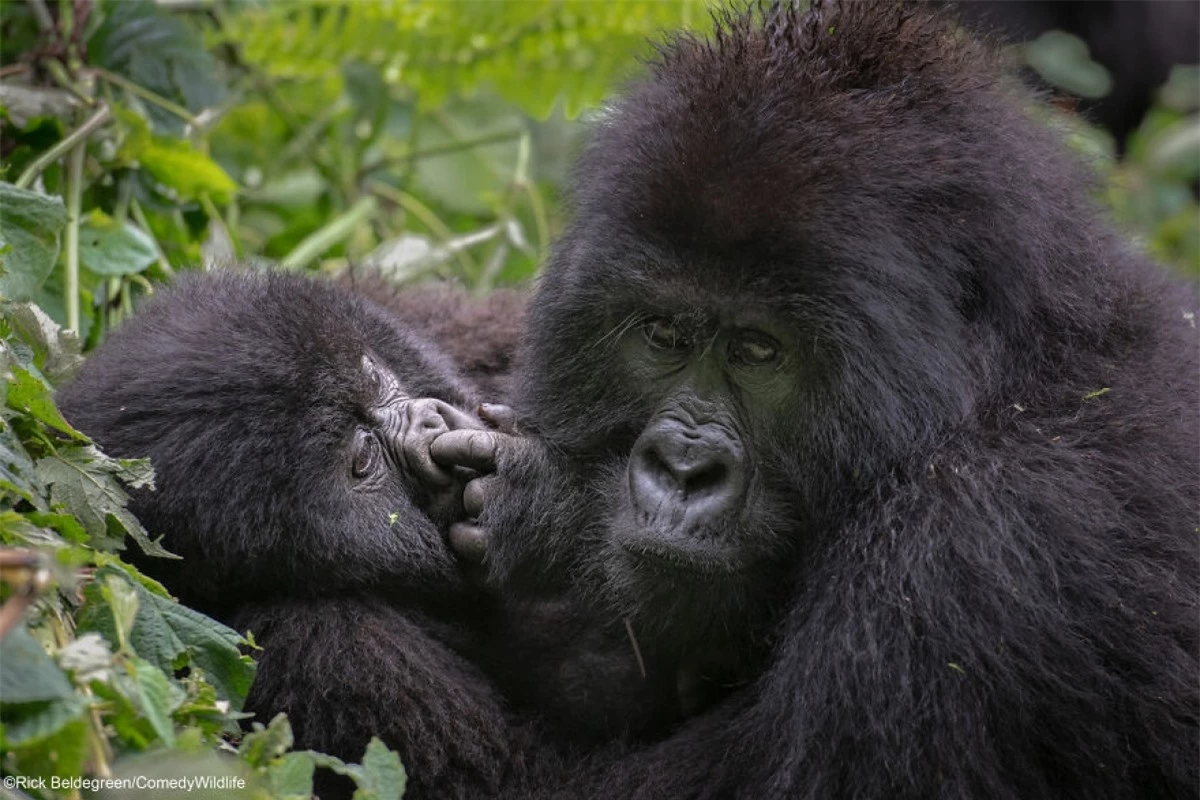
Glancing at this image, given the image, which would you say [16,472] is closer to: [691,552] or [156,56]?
[691,552]

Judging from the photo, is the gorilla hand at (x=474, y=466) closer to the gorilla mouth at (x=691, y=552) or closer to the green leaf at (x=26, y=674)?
the gorilla mouth at (x=691, y=552)

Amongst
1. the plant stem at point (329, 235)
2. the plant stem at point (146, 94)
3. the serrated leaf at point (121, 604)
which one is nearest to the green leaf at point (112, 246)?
the plant stem at point (146, 94)

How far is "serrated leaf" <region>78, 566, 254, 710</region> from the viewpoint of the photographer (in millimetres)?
2391

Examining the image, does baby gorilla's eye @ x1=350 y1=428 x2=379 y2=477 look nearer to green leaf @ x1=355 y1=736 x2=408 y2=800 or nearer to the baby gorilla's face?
the baby gorilla's face

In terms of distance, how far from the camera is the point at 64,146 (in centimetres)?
385

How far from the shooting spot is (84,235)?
3.86m

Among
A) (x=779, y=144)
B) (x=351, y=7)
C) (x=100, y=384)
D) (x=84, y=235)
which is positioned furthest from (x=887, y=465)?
(x=351, y=7)

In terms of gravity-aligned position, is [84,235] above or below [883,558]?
below

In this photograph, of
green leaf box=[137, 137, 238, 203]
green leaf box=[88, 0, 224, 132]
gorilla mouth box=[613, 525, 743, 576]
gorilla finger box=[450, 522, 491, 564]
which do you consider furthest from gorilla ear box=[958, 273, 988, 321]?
green leaf box=[88, 0, 224, 132]

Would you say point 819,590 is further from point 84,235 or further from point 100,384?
point 84,235

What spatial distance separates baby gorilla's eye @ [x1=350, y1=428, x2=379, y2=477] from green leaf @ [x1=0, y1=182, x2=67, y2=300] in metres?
0.77

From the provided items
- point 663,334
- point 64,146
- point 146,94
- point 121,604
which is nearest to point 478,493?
point 663,334

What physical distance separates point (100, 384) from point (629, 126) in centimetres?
125

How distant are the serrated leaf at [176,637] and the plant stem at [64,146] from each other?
5.26 feet
